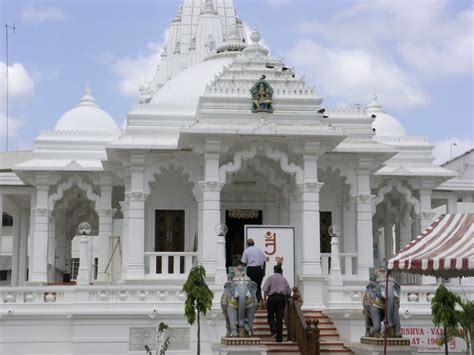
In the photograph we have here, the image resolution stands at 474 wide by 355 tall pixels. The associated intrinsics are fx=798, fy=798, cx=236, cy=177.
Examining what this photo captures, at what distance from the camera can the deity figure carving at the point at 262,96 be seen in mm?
20625

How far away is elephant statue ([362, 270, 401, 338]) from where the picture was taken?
47.7ft

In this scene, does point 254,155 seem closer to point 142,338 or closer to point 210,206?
point 210,206

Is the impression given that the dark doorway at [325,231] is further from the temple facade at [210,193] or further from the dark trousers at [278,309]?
the dark trousers at [278,309]

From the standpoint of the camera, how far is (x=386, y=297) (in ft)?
44.1

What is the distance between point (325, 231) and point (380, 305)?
9.62 metres

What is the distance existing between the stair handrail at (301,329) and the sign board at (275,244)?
2.41 m

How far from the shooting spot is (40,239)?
2550 centimetres

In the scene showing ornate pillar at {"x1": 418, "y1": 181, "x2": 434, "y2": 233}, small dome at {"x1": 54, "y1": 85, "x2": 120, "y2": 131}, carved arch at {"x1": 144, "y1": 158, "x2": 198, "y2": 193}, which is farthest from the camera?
small dome at {"x1": 54, "y1": 85, "x2": 120, "y2": 131}

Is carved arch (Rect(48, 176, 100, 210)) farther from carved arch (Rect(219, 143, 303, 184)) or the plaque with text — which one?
the plaque with text

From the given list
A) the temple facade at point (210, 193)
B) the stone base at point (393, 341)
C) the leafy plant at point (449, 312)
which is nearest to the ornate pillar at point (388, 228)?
the temple facade at point (210, 193)

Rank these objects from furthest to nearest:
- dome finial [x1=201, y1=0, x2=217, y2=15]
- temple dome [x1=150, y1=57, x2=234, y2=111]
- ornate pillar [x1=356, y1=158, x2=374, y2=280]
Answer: dome finial [x1=201, y1=0, x2=217, y2=15] → temple dome [x1=150, y1=57, x2=234, y2=111] → ornate pillar [x1=356, y1=158, x2=374, y2=280]

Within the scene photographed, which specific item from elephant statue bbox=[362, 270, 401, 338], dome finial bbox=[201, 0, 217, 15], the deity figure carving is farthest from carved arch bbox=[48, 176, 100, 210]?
dome finial bbox=[201, 0, 217, 15]

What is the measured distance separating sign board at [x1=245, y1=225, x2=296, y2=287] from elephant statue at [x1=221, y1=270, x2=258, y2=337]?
447 centimetres

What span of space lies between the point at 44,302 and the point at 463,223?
9.93 metres
